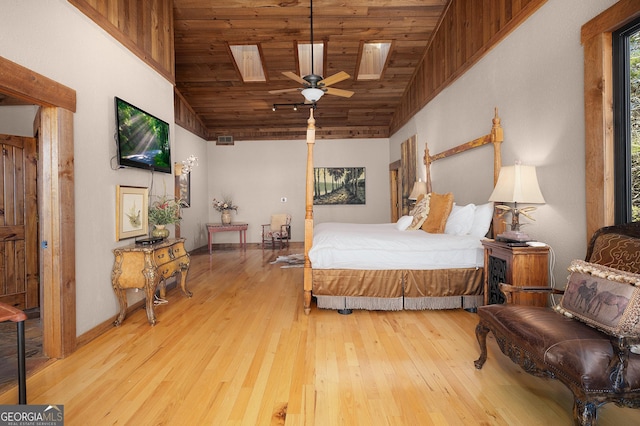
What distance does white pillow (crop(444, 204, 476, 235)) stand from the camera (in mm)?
3639

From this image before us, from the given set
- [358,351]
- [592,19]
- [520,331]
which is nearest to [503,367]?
[520,331]

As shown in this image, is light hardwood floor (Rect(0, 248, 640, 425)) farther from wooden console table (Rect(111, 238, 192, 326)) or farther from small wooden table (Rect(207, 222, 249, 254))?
small wooden table (Rect(207, 222, 249, 254))

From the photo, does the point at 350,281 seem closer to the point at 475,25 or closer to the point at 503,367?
the point at 503,367

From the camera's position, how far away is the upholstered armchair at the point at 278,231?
7.70 metres

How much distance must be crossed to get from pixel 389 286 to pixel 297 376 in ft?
4.99

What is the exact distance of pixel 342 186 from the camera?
8.40 m

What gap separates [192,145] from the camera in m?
7.32

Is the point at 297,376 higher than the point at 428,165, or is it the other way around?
the point at 428,165

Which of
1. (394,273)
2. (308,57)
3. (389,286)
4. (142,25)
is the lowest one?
(389,286)

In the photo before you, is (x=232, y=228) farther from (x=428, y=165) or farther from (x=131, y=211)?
(x=428, y=165)

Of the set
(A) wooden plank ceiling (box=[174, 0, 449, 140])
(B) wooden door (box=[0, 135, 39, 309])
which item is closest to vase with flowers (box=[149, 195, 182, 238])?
(B) wooden door (box=[0, 135, 39, 309])

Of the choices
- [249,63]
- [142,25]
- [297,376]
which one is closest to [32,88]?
[142,25]

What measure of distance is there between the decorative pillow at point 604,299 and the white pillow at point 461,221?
5.80 ft

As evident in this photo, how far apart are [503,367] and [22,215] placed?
479cm
